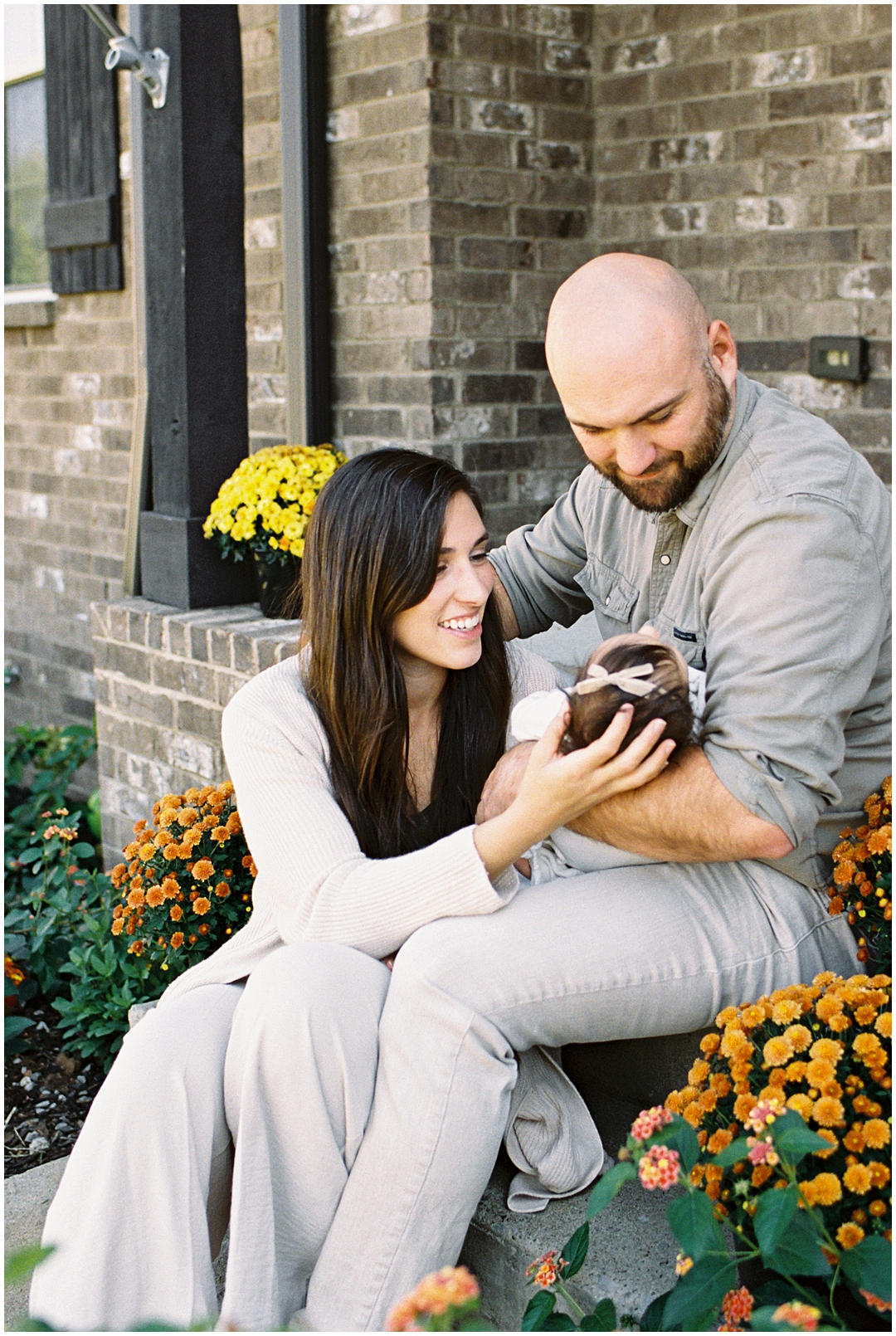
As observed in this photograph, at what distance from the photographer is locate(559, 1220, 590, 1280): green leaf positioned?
1.82 m

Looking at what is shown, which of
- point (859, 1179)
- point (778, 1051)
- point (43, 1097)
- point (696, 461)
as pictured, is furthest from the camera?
point (43, 1097)

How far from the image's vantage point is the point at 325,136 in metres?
4.76

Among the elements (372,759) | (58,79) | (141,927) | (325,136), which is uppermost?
(58,79)

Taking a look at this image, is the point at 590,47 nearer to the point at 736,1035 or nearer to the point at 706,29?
the point at 706,29

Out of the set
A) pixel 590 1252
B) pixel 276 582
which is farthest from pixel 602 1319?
pixel 276 582

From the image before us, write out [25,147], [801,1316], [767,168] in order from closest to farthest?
[801,1316], [767,168], [25,147]

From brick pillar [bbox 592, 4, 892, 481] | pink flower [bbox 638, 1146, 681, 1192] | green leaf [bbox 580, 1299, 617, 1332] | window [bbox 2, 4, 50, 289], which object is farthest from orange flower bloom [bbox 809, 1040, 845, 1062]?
window [bbox 2, 4, 50, 289]

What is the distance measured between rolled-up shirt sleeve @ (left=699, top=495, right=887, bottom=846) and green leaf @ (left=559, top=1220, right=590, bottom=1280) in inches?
23.5

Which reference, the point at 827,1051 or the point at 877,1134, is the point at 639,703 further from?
the point at 877,1134

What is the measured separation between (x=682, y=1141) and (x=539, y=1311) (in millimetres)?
388

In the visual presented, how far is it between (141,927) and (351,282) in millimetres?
2528

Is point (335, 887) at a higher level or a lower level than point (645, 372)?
lower

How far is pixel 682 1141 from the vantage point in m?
1.54

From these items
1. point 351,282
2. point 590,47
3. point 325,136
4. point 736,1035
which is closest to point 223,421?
point 351,282
